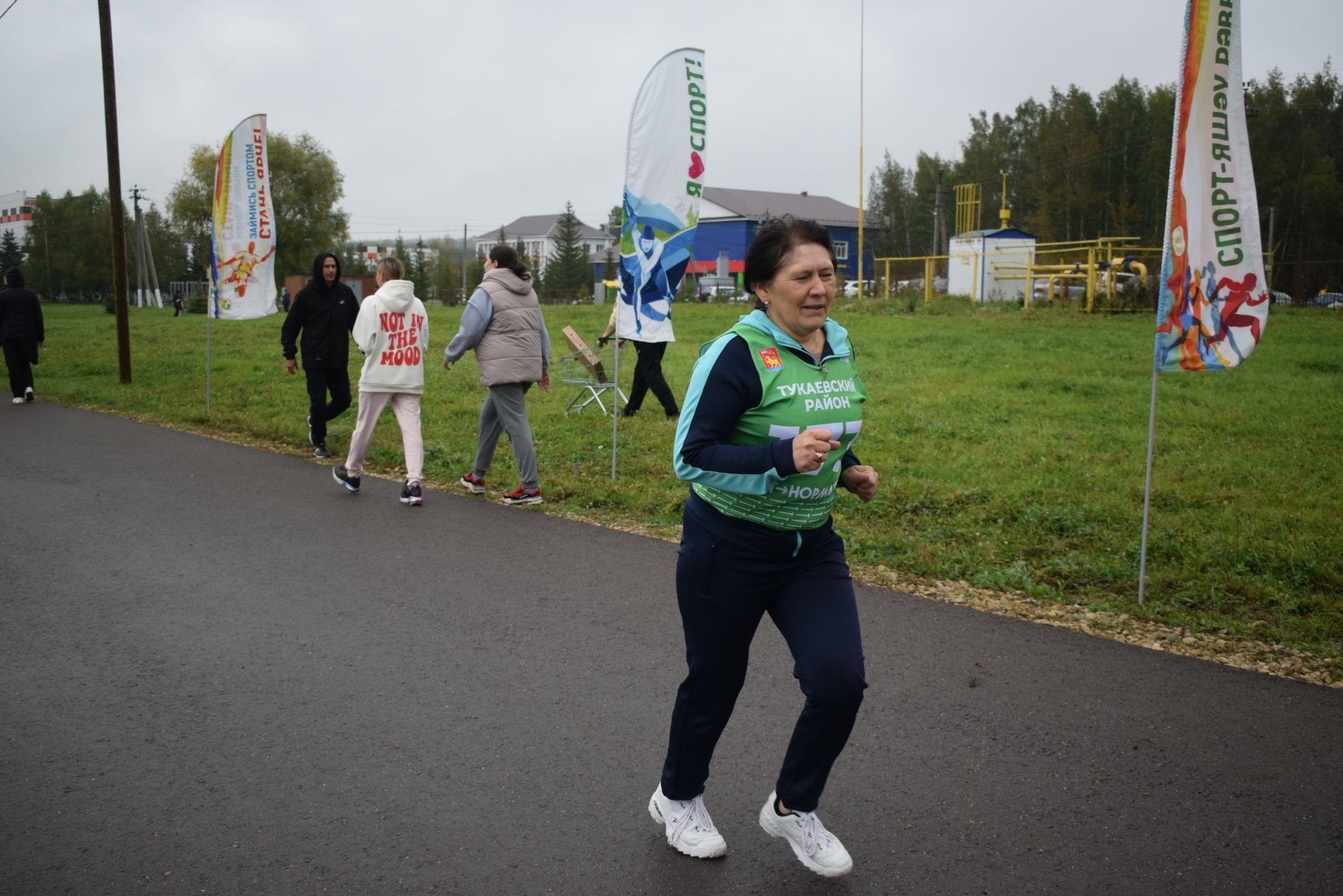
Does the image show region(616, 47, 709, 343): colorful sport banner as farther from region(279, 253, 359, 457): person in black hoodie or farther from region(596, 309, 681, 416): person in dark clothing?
region(279, 253, 359, 457): person in black hoodie

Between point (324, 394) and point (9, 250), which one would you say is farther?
point (9, 250)

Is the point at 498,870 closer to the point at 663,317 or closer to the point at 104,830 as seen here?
the point at 104,830

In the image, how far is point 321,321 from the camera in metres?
10.5

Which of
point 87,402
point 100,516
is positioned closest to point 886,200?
point 87,402

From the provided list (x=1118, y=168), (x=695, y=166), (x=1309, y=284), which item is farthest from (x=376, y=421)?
(x=1118, y=168)

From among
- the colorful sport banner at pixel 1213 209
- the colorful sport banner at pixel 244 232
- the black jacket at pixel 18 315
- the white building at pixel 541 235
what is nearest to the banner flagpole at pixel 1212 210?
the colorful sport banner at pixel 1213 209

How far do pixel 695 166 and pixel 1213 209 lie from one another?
4.29 metres

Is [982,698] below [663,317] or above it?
below

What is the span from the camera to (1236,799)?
3756mm

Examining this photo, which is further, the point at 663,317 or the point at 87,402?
the point at 87,402

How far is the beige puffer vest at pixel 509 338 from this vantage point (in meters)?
8.63

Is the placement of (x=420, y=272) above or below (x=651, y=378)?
above

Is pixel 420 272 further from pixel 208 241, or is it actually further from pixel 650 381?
pixel 650 381

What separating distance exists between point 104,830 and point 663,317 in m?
6.37
